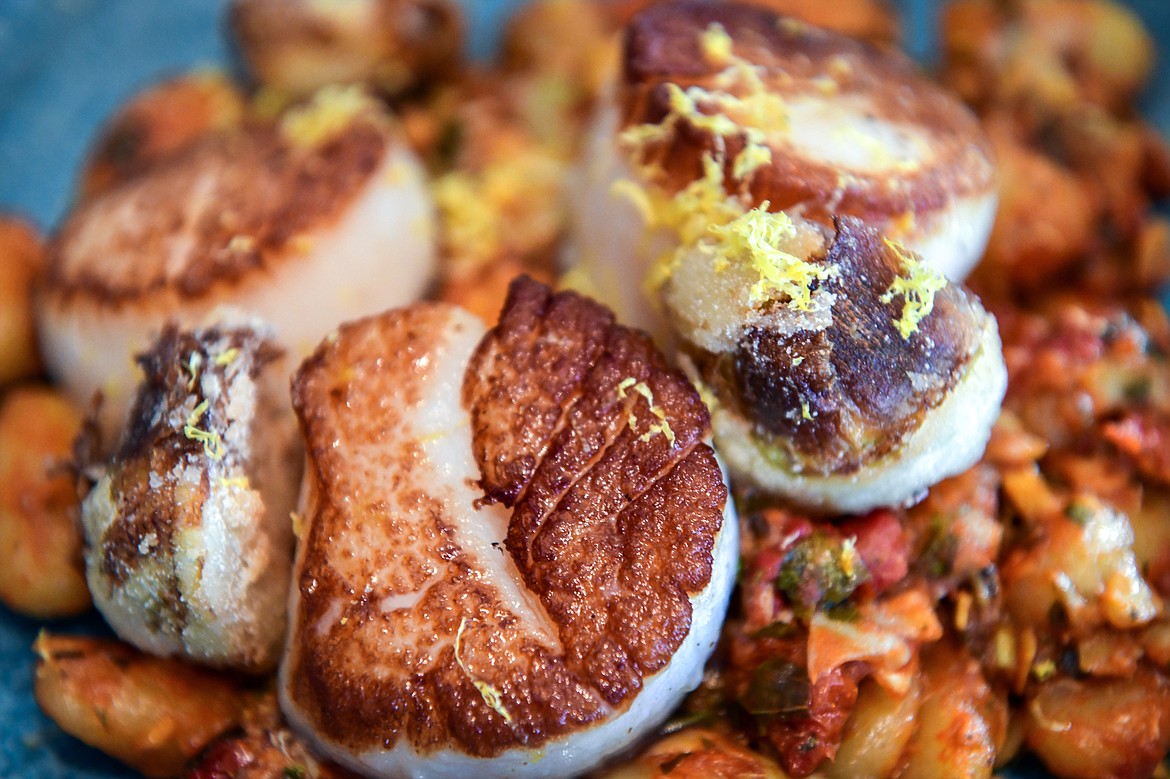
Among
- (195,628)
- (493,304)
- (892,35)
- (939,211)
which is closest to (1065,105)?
(892,35)

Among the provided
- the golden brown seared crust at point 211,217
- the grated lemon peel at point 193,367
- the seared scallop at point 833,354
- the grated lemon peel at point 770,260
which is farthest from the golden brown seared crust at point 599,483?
the golden brown seared crust at point 211,217

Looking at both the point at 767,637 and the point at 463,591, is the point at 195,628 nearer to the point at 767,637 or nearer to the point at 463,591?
the point at 463,591

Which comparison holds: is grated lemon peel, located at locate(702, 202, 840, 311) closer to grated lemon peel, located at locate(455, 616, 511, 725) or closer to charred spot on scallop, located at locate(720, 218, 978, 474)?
charred spot on scallop, located at locate(720, 218, 978, 474)

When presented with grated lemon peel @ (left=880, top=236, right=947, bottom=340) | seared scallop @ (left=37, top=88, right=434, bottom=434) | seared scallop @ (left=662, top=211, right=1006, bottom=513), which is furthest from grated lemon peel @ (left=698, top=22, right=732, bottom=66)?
seared scallop @ (left=37, top=88, right=434, bottom=434)

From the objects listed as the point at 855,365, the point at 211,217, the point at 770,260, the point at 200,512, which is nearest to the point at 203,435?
the point at 200,512

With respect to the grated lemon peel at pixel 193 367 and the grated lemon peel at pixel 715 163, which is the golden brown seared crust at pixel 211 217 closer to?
the grated lemon peel at pixel 193 367
